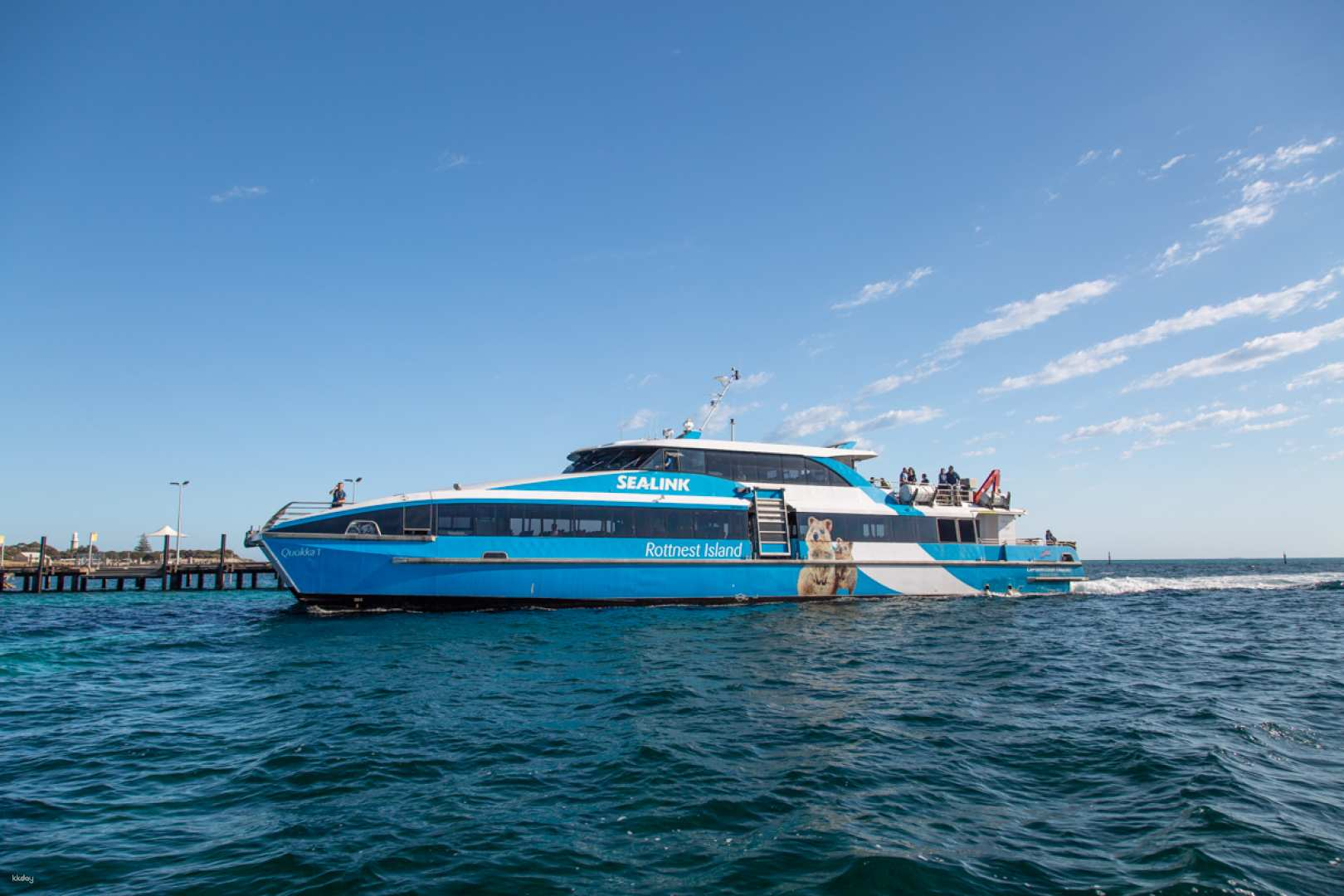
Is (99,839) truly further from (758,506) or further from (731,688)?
(758,506)

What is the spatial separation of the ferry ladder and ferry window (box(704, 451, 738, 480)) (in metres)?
1.00

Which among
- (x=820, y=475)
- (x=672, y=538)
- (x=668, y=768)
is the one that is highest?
(x=820, y=475)

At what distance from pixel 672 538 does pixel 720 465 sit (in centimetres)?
327

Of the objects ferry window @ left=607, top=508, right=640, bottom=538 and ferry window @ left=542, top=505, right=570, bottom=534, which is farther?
ferry window @ left=607, top=508, right=640, bottom=538

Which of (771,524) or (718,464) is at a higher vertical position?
(718,464)

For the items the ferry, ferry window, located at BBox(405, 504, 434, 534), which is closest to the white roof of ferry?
the ferry

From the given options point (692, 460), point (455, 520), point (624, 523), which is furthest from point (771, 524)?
point (455, 520)

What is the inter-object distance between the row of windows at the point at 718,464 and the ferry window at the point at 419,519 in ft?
17.1

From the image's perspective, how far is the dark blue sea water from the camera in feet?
15.8

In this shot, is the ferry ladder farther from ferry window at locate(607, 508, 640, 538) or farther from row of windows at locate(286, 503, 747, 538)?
ferry window at locate(607, 508, 640, 538)

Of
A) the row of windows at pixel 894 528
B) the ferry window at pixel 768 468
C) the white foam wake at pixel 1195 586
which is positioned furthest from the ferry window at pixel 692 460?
the white foam wake at pixel 1195 586

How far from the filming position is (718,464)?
2370 cm

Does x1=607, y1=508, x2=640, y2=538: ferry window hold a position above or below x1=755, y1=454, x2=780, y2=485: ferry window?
below

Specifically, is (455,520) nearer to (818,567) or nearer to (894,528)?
(818,567)
